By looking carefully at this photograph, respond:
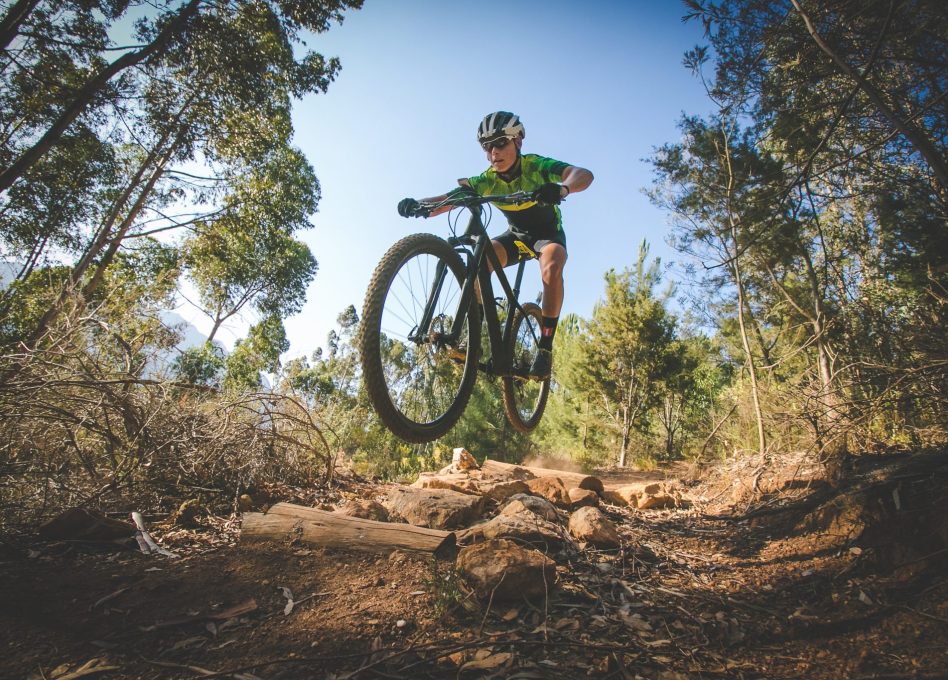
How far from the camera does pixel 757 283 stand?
1189 centimetres

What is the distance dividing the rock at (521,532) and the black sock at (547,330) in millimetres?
1613

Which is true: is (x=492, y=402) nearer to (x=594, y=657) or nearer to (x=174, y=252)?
(x=174, y=252)

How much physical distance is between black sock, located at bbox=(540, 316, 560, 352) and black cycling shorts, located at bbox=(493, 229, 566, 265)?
1.96 feet

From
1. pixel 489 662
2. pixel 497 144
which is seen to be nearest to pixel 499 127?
pixel 497 144

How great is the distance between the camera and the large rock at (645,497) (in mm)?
4805

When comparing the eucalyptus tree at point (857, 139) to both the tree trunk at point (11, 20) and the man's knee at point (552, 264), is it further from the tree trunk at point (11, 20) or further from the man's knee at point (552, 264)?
the tree trunk at point (11, 20)

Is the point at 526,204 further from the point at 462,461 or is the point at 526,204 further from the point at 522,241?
the point at 462,461

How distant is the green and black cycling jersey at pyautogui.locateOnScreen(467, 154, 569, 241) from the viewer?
10.9 feet

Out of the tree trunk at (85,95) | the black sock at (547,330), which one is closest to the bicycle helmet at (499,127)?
the black sock at (547,330)

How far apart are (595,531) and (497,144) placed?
10.1ft

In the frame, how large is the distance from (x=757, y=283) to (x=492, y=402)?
10.4m

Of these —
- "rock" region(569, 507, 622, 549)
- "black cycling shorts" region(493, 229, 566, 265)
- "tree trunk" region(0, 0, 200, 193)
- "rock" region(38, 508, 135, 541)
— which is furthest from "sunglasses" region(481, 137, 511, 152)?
"tree trunk" region(0, 0, 200, 193)

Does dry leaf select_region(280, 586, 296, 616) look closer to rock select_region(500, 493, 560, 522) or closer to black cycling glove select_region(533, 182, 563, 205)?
rock select_region(500, 493, 560, 522)

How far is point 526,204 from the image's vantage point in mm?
3100
